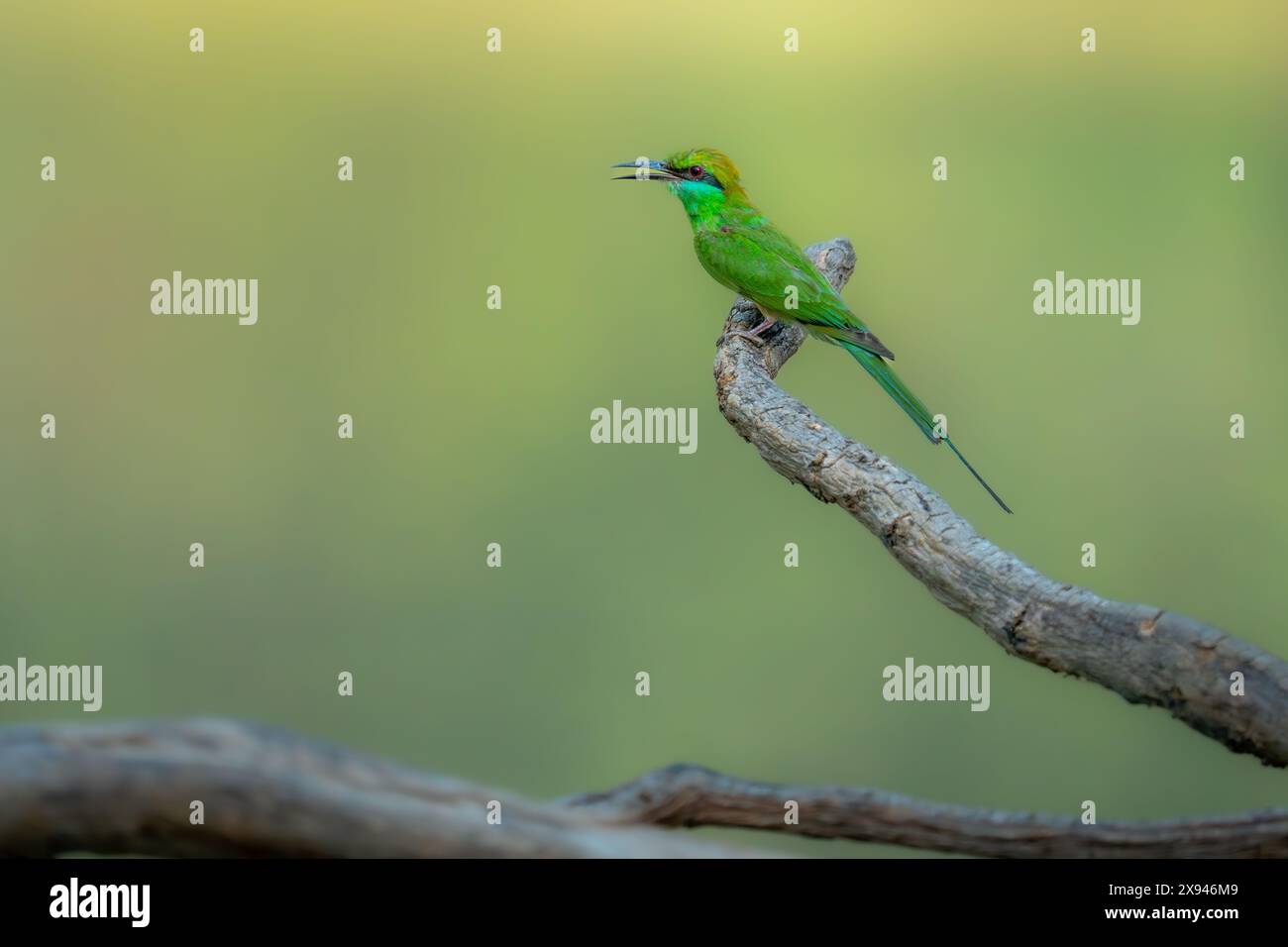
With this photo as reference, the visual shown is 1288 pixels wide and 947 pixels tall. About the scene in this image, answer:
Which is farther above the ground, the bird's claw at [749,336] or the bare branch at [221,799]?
the bird's claw at [749,336]

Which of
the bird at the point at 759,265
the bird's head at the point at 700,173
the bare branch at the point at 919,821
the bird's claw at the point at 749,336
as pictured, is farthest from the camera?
the bird's head at the point at 700,173

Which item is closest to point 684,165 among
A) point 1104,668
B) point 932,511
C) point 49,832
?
point 932,511

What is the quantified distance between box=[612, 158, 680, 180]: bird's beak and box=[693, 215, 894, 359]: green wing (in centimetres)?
24

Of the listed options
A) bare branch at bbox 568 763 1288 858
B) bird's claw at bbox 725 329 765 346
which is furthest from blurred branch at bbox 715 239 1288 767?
bird's claw at bbox 725 329 765 346

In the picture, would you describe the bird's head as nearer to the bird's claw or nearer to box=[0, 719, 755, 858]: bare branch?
the bird's claw

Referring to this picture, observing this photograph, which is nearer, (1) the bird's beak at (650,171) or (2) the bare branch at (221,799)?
(2) the bare branch at (221,799)

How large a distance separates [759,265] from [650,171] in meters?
0.62

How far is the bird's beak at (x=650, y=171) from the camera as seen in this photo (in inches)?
162

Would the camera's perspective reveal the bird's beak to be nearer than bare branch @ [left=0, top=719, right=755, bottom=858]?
No

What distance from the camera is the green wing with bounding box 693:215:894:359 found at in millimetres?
3637

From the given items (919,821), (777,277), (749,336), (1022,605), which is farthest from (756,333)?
(919,821)

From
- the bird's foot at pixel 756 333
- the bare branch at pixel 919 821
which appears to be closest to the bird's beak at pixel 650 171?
the bird's foot at pixel 756 333

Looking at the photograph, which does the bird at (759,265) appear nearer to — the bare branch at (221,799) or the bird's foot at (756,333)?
the bird's foot at (756,333)

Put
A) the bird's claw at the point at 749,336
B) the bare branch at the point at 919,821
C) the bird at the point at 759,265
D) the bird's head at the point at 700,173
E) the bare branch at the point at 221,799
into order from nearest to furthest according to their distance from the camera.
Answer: the bare branch at the point at 221,799 → the bare branch at the point at 919,821 → the bird at the point at 759,265 → the bird's claw at the point at 749,336 → the bird's head at the point at 700,173
